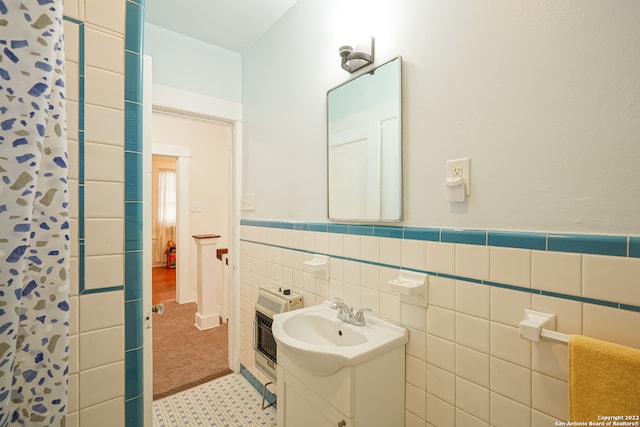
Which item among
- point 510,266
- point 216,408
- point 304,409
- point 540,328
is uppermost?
point 510,266

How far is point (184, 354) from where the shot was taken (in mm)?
2664

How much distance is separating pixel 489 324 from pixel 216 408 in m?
1.89

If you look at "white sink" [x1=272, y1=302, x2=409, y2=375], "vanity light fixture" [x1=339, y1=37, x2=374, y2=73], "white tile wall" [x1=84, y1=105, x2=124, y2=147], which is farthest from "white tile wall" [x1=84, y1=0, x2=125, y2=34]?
"white sink" [x1=272, y1=302, x2=409, y2=375]

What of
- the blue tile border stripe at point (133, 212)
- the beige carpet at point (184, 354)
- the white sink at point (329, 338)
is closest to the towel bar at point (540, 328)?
the white sink at point (329, 338)

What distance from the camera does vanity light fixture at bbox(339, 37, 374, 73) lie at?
1.31 meters

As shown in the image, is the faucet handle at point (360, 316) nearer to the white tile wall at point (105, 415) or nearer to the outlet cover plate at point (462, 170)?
the outlet cover plate at point (462, 170)

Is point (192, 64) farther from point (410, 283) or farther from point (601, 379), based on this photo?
point (601, 379)

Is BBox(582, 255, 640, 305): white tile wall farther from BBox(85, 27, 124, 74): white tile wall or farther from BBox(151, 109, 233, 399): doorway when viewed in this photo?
BBox(151, 109, 233, 399): doorway

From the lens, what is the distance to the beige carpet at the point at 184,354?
2258 mm

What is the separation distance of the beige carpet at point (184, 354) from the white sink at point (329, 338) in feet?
4.68

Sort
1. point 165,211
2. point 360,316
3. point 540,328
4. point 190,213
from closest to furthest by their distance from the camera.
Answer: point 540,328 < point 360,316 < point 190,213 < point 165,211

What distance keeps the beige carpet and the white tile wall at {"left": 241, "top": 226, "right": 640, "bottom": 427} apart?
1795 millimetres

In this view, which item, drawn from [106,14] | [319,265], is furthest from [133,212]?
[319,265]

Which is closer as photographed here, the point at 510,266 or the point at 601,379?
the point at 601,379
